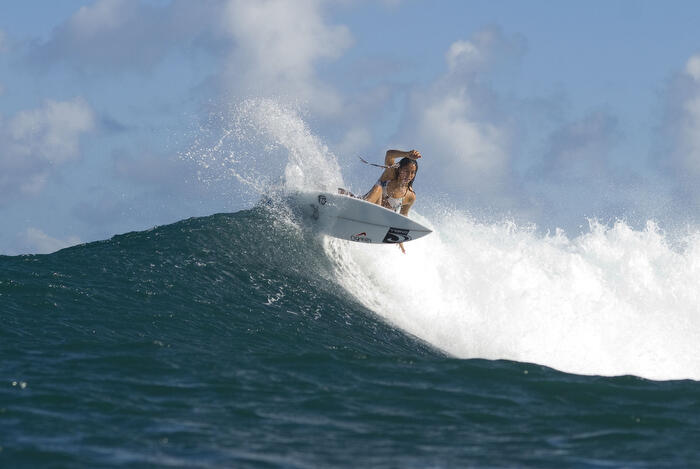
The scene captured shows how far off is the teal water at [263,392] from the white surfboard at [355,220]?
7.75 feet

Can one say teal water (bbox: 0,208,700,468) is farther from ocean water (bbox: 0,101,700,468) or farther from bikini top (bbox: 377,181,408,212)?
bikini top (bbox: 377,181,408,212)

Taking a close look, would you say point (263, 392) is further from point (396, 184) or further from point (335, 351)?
point (396, 184)

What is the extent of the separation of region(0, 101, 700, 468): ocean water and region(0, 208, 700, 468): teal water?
3 cm

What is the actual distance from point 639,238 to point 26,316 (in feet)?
56.5

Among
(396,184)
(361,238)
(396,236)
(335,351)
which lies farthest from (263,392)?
(396,184)

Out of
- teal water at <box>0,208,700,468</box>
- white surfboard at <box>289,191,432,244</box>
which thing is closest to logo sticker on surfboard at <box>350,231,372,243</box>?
white surfboard at <box>289,191,432,244</box>

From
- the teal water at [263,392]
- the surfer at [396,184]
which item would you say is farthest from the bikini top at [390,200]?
the teal water at [263,392]

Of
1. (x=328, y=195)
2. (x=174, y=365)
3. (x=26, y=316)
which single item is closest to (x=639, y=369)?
(x=328, y=195)

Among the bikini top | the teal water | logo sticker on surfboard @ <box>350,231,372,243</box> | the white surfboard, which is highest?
the bikini top

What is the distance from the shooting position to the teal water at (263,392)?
595 centimetres

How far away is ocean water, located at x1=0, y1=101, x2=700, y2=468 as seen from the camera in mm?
6168

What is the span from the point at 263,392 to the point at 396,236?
8.06 meters

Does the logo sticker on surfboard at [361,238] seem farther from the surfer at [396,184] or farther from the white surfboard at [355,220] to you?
the surfer at [396,184]

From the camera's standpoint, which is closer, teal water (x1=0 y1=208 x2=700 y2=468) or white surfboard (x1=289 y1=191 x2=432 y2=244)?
teal water (x1=0 y1=208 x2=700 y2=468)
